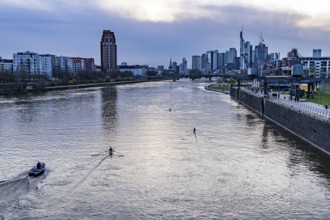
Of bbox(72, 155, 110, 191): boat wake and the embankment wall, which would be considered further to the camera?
the embankment wall

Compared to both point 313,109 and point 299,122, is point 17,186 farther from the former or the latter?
point 313,109

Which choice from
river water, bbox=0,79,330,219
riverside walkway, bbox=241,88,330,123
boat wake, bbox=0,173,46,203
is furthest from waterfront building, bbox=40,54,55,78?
boat wake, bbox=0,173,46,203

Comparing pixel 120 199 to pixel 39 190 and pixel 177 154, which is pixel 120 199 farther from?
pixel 177 154

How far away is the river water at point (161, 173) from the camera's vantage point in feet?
53.4

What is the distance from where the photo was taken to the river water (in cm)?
1628

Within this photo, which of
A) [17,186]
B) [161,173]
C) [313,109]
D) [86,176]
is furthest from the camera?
[313,109]

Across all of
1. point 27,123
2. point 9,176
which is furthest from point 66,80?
point 9,176

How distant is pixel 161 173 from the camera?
69.3 ft

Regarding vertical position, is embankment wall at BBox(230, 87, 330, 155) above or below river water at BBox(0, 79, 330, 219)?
above

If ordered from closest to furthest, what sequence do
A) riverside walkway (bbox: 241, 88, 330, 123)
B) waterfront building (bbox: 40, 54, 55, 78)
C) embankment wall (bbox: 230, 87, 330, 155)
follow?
1. embankment wall (bbox: 230, 87, 330, 155)
2. riverside walkway (bbox: 241, 88, 330, 123)
3. waterfront building (bbox: 40, 54, 55, 78)

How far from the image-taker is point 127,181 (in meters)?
19.7

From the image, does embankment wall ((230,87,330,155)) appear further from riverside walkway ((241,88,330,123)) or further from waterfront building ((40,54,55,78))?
waterfront building ((40,54,55,78))

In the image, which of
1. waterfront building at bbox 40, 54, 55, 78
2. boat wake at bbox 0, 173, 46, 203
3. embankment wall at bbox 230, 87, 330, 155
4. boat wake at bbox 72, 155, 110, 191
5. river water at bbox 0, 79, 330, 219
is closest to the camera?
river water at bbox 0, 79, 330, 219

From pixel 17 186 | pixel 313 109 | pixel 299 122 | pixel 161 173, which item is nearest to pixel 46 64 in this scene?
pixel 313 109
